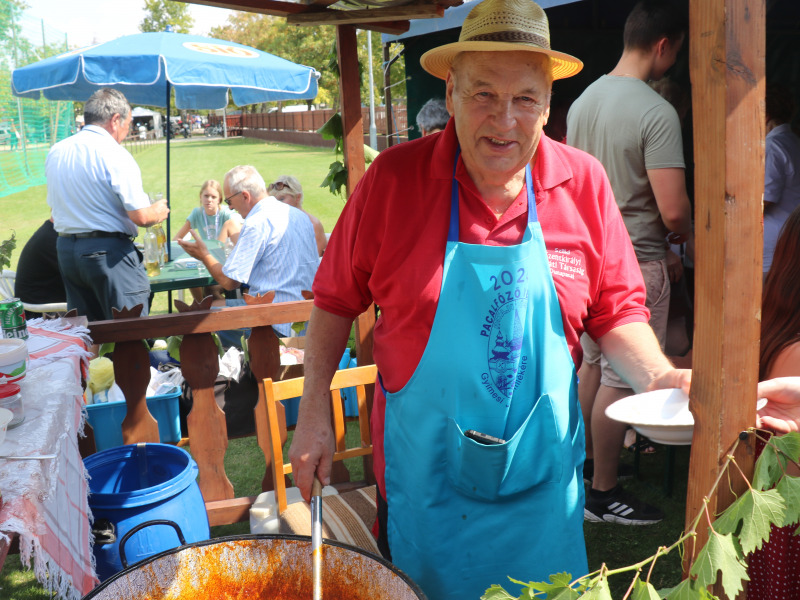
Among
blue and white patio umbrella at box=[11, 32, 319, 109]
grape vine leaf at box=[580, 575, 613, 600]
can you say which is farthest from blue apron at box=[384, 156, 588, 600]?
blue and white patio umbrella at box=[11, 32, 319, 109]

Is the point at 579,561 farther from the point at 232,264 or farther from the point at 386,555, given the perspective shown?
the point at 232,264

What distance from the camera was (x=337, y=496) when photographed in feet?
8.89

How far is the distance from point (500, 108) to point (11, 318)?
70.6 inches

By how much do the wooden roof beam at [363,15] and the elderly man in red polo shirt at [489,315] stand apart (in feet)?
2.92

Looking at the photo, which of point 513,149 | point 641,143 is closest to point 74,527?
point 513,149

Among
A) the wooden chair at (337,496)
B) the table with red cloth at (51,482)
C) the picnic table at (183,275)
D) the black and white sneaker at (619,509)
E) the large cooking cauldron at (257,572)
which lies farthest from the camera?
the picnic table at (183,275)

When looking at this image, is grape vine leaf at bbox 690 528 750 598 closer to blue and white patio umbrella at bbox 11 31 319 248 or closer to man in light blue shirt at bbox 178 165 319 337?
man in light blue shirt at bbox 178 165 319 337

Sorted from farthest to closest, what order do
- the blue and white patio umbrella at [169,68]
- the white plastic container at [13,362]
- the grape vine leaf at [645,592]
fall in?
the blue and white patio umbrella at [169,68] → the white plastic container at [13,362] → the grape vine leaf at [645,592]

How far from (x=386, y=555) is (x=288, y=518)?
31.9 inches

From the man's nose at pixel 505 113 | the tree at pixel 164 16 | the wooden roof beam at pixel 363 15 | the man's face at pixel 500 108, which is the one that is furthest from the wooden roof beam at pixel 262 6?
the tree at pixel 164 16

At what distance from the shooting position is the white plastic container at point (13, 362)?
185cm

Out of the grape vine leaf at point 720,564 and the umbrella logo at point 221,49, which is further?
the umbrella logo at point 221,49

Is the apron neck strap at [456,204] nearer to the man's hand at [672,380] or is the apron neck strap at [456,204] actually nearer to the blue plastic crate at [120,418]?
the man's hand at [672,380]

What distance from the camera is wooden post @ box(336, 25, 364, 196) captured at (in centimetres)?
277
